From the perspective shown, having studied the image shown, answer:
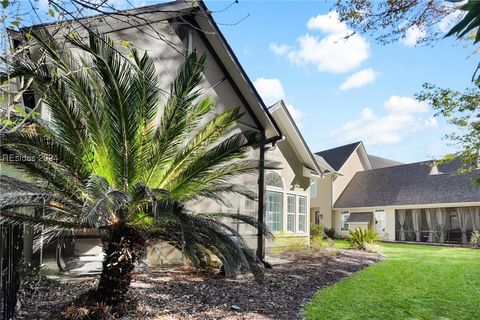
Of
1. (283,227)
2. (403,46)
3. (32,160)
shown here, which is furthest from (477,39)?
(283,227)

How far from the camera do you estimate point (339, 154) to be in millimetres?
36312

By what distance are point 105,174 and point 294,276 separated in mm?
6755

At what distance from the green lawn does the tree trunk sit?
11.8 ft

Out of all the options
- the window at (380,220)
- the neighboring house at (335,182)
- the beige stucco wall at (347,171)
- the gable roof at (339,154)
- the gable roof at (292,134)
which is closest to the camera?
the gable roof at (292,134)

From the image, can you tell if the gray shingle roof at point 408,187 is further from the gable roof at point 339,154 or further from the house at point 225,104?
the house at point 225,104

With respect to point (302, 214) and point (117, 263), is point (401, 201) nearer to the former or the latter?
point (302, 214)

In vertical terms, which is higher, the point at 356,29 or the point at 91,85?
the point at 356,29

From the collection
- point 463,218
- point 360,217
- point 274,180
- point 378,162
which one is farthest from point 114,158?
point 378,162

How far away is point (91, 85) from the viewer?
19.5ft

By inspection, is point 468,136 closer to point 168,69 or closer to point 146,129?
point 168,69

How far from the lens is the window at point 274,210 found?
16.4 m

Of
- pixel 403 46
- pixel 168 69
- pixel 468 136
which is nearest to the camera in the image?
pixel 403 46

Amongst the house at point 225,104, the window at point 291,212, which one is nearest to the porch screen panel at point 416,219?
the house at point 225,104

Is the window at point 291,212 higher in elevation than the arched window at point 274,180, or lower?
lower
